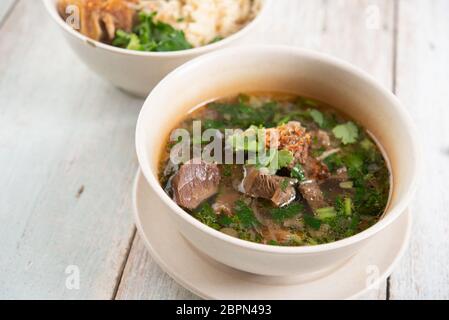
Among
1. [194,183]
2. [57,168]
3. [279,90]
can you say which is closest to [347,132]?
[279,90]

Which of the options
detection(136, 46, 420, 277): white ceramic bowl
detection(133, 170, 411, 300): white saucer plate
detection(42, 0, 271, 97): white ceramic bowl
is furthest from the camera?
detection(42, 0, 271, 97): white ceramic bowl

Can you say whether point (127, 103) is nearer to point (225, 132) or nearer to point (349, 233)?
point (225, 132)

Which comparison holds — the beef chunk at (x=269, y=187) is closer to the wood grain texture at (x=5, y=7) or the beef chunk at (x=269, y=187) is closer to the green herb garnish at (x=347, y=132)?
the green herb garnish at (x=347, y=132)

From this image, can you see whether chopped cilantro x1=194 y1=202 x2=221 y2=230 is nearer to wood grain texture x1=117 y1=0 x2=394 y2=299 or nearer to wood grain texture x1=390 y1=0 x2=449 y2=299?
wood grain texture x1=390 y1=0 x2=449 y2=299

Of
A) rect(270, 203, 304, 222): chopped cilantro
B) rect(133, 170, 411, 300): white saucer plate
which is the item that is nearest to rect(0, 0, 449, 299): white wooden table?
rect(133, 170, 411, 300): white saucer plate

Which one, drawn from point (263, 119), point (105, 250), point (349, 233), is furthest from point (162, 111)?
point (349, 233)

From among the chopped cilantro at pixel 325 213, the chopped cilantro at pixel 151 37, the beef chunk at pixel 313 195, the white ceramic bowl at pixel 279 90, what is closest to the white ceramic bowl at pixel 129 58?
the chopped cilantro at pixel 151 37
